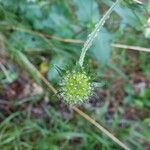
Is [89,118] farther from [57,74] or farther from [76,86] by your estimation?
[76,86]

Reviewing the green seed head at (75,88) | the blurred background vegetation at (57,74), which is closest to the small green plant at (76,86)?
the green seed head at (75,88)

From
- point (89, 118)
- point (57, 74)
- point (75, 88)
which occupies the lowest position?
point (89, 118)

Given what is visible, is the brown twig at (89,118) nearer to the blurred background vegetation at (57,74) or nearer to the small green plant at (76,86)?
the blurred background vegetation at (57,74)

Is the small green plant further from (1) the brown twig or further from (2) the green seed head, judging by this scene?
(1) the brown twig

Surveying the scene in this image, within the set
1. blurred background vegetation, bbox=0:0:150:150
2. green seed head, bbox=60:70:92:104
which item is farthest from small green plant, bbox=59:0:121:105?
blurred background vegetation, bbox=0:0:150:150

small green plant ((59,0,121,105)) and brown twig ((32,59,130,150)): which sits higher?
small green plant ((59,0,121,105))

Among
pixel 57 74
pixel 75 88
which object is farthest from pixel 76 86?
pixel 57 74

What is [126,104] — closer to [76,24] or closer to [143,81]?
[143,81]
